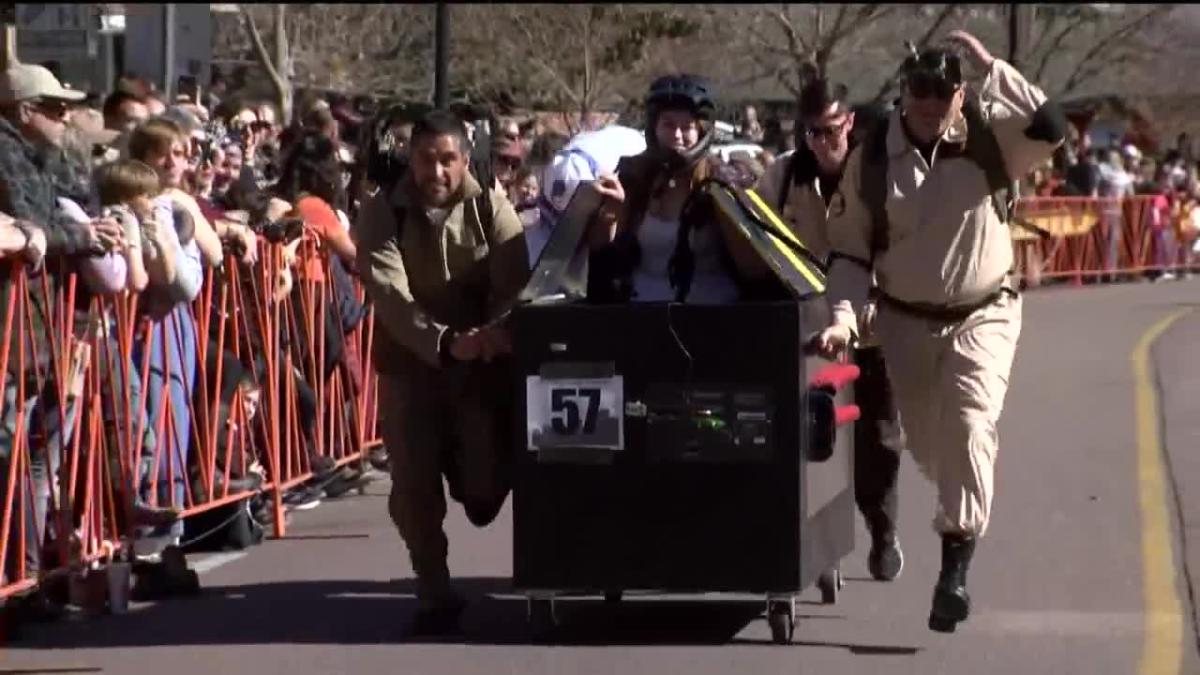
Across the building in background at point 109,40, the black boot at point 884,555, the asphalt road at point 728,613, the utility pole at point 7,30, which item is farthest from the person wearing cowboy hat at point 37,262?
the building in background at point 109,40

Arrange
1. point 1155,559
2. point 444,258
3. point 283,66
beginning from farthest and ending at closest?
point 283,66 < point 1155,559 < point 444,258

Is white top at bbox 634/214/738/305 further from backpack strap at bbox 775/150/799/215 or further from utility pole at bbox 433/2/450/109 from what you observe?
utility pole at bbox 433/2/450/109

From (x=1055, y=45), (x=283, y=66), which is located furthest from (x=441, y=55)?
(x=1055, y=45)

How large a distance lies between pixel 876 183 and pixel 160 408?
3162 millimetres

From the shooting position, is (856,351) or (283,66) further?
(283,66)

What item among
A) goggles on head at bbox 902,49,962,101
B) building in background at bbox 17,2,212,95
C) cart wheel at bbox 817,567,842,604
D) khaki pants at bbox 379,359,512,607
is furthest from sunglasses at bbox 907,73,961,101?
building in background at bbox 17,2,212,95

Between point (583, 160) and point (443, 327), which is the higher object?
point (583, 160)

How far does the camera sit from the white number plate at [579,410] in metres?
8.32

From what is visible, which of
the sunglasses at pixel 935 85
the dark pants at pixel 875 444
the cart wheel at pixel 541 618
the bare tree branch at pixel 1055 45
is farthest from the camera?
the bare tree branch at pixel 1055 45

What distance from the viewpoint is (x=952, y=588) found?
28.0 ft

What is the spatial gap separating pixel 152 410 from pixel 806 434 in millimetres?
3022

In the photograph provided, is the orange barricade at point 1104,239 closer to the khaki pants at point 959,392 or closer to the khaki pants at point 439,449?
the khaki pants at point 959,392

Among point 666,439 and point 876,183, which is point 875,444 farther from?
point 666,439

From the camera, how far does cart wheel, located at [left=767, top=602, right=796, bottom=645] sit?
27.9ft
